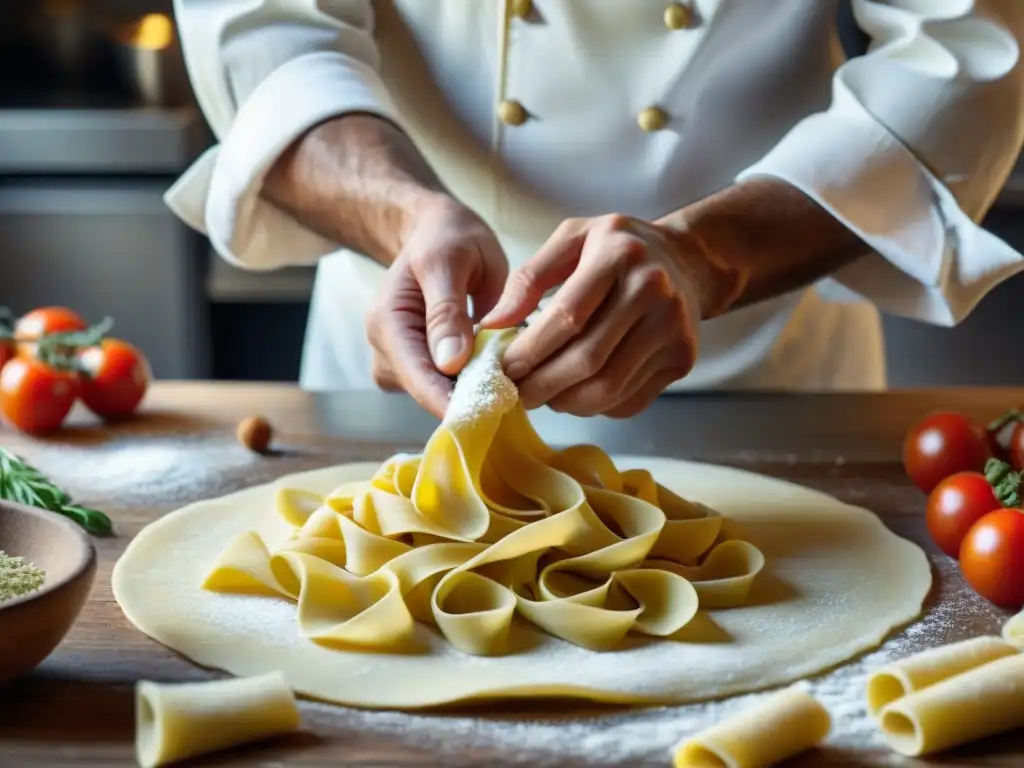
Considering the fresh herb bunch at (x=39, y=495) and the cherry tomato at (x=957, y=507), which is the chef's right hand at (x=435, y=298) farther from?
the cherry tomato at (x=957, y=507)

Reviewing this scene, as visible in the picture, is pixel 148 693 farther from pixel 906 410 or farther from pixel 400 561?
pixel 906 410

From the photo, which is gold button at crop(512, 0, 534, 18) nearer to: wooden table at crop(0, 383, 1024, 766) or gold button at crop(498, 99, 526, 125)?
gold button at crop(498, 99, 526, 125)

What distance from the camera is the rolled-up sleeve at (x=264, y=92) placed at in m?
1.75

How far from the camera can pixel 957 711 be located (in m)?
1.02

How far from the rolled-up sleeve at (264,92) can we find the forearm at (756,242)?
452mm

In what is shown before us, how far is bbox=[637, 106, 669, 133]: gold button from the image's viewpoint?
1810 millimetres

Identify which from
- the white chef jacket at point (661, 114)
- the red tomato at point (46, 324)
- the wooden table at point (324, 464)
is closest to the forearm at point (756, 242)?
the white chef jacket at point (661, 114)

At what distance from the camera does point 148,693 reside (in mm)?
987

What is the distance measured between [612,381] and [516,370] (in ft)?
0.34

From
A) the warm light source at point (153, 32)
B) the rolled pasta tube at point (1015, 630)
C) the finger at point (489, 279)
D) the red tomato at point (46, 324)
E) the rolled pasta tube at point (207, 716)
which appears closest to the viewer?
the rolled pasta tube at point (207, 716)

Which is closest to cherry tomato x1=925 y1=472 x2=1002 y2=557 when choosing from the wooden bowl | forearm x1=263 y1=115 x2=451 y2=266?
forearm x1=263 y1=115 x2=451 y2=266

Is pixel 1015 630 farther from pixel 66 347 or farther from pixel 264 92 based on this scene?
pixel 66 347

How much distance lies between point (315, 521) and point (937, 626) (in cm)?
64

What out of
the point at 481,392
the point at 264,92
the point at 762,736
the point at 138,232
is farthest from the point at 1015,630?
the point at 138,232
